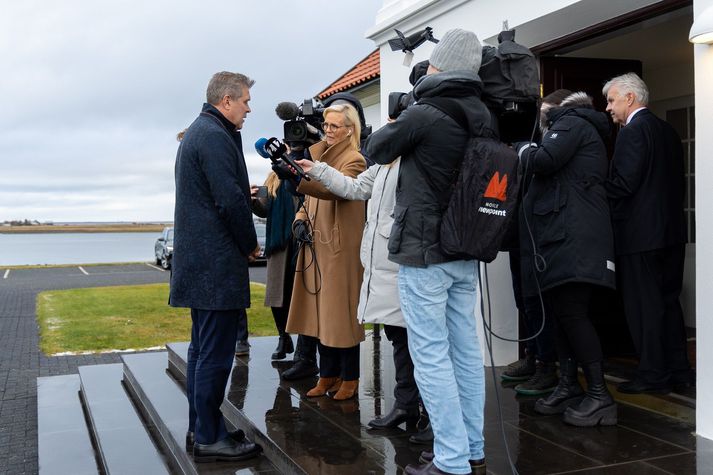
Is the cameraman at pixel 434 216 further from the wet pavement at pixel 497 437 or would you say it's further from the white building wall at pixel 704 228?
the white building wall at pixel 704 228

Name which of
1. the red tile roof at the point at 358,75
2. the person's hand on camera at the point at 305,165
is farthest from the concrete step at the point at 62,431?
the red tile roof at the point at 358,75

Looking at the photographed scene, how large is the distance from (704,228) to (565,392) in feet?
4.52

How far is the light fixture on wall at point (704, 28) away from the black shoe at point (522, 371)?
2672 millimetres

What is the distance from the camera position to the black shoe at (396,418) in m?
4.32

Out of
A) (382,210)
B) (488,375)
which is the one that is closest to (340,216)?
(382,210)

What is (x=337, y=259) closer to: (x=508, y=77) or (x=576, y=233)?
(x=576, y=233)

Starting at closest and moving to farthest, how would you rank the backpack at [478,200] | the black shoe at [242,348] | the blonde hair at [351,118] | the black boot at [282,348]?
the backpack at [478,200] < the blonde hair at [351,118] < the black boot at [282,348] < the black shoe at [242,348]

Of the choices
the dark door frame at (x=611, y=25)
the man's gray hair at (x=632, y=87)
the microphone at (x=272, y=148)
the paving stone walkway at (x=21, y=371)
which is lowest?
the paving stone walkway at (x=21, y=371)

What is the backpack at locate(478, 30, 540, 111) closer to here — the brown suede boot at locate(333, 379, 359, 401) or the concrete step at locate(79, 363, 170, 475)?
the brown suede boot at locate(333, 379, 359, 401)

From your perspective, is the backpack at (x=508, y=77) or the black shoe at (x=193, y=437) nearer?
the backpack at (x=508, y=77)

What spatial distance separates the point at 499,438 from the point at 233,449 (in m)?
1.53

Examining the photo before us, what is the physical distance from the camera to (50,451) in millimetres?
5266

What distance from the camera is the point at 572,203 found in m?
4.38

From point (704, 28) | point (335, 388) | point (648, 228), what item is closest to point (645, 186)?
point (648, 228)
